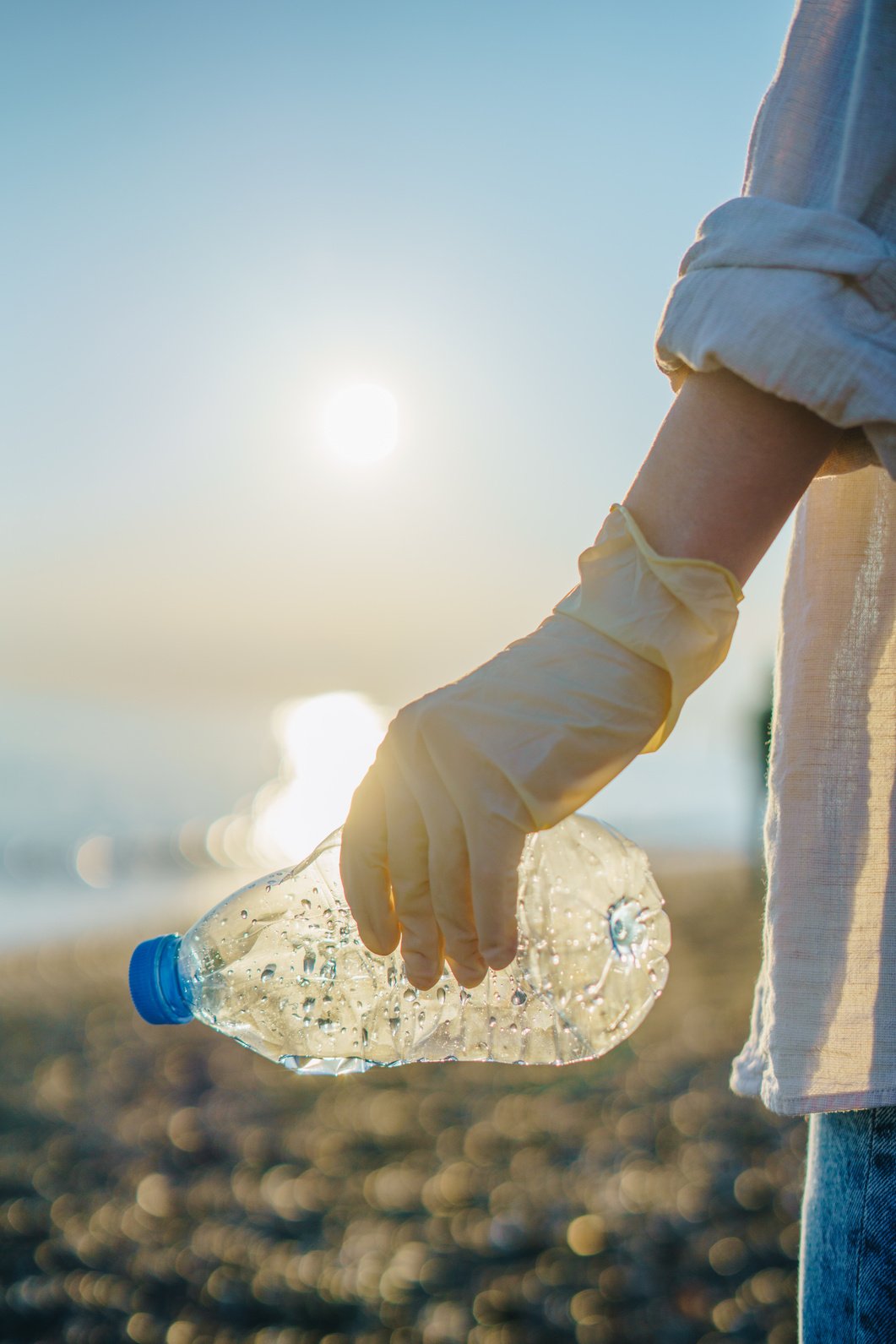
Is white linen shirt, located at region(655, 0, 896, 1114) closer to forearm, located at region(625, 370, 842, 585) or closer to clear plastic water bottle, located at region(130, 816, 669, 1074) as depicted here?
forearm, located at region(625, 370, 842, 585)

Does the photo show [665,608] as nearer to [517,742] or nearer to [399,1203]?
[517,742]

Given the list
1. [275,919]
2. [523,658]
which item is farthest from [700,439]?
[275,919]

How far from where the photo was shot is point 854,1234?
4.00 ft

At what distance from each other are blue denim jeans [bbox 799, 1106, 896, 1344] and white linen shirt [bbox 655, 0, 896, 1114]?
2.5 inches

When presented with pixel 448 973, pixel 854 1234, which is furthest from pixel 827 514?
pixel 448 973

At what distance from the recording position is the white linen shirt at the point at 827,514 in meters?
1.04

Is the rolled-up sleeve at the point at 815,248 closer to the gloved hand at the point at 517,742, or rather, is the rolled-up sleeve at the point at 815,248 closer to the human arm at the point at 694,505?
the human arm at the point at 694,505

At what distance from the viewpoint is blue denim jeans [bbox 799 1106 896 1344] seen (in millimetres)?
1191

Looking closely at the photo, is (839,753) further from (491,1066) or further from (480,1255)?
(491,1066)

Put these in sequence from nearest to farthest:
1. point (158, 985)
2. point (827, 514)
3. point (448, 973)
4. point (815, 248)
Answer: point (815, 248) → point (827, 514) → point (158, 985) → point (448, 973)

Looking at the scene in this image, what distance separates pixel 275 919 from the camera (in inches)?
85.7

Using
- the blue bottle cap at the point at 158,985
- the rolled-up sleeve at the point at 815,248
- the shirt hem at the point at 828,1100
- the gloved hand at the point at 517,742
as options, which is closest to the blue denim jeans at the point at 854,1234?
the shirt hem at the point at 828,1100

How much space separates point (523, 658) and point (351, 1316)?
2.83 metres

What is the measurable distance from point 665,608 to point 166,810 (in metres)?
28.5
